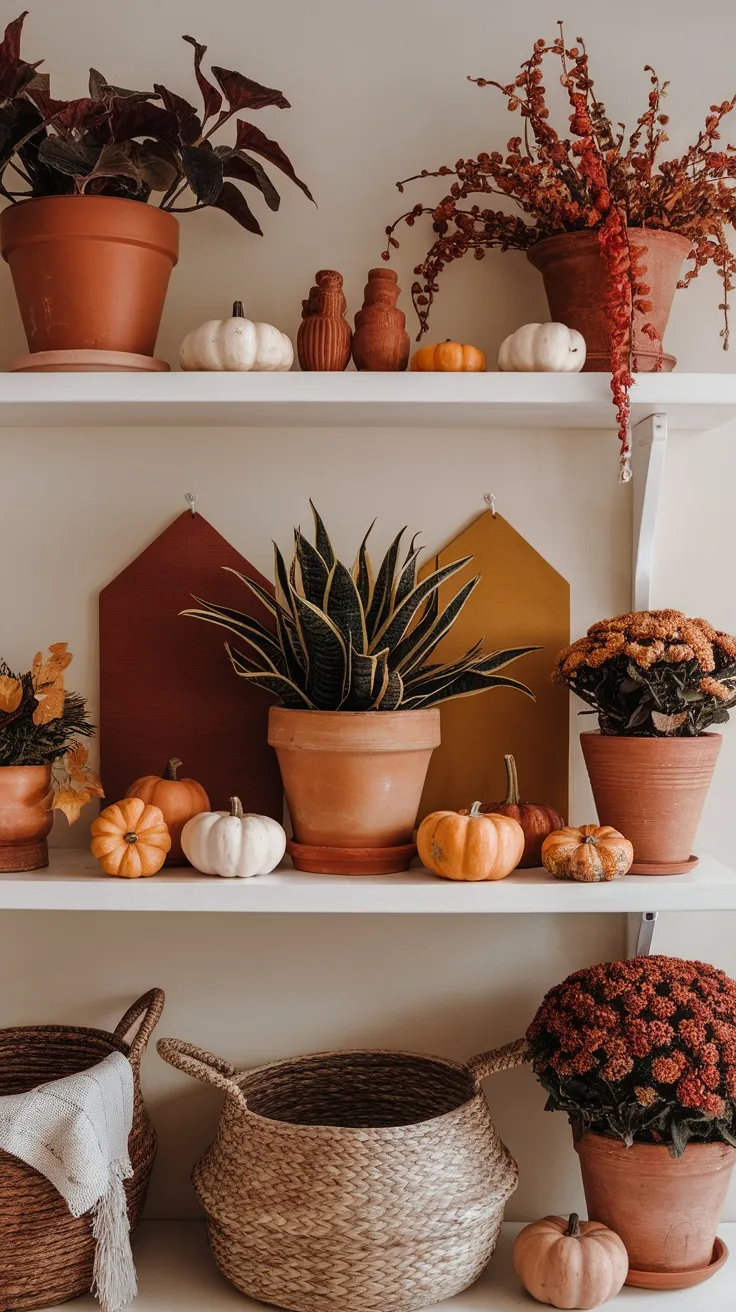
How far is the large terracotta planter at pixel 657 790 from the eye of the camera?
53.2 inches

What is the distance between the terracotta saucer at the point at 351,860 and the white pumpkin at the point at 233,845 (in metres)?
0.04

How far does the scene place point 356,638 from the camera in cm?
138

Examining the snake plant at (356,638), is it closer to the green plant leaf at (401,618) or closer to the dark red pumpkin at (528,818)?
the green plant leaf at (401,618)

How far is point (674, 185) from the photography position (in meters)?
1.36

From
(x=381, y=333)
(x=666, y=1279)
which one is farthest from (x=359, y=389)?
(x=666, y=1279)

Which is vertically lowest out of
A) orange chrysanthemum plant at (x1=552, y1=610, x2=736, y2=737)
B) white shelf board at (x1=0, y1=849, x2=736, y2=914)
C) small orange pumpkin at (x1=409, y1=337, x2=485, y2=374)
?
white shelf board at (x1=0, y1=849, x2=736, y2=914)

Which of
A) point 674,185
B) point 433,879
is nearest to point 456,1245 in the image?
point 433,879

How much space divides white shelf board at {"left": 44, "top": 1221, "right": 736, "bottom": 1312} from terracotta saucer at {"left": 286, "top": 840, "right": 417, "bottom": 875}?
51 cm

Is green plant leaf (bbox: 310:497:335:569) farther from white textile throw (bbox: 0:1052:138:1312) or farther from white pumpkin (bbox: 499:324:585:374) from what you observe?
white textile throw (bbox: 0:1052:138:1312)

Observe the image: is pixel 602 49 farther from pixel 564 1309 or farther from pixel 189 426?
pixel 564 1309

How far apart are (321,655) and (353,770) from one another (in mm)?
145

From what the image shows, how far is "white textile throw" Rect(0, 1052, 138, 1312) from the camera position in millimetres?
1257

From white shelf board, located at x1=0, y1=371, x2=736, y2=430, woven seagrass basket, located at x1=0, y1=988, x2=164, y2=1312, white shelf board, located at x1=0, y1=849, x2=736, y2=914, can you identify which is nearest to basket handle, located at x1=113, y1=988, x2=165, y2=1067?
woven seagrass basket, located at x1=0, y1=988, x2=164, y2=1312

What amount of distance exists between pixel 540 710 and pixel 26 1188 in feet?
2.89
